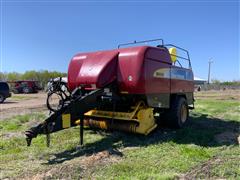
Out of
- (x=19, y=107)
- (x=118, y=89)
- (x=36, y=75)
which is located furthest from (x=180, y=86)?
(x=36, y=75)

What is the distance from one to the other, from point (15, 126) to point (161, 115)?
15.6 ft

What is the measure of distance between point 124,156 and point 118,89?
2231mm

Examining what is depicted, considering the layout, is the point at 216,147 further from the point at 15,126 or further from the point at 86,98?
the point at 15,126

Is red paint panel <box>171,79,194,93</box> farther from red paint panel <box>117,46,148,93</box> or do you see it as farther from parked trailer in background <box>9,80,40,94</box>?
parked trailer in background <box>9,80,40,94</box>

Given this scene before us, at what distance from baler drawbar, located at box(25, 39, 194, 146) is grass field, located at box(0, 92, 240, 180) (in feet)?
1.65

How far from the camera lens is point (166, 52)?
8.68 metres

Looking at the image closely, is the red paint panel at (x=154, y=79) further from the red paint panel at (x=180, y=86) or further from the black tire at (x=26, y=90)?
the black tire at (x=26, y=90)

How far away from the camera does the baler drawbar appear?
Answer: 7281 millimetres

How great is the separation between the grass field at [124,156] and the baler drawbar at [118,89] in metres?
0.50

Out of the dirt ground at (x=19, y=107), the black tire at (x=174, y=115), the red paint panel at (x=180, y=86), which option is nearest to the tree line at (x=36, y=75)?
the dirt ground at (x=19, y=107)

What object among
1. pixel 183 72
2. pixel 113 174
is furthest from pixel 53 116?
pixel 183 72

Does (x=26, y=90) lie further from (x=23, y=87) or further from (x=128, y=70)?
(x=128, y=70)

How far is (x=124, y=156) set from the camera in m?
6.19

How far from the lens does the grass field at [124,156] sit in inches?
202
